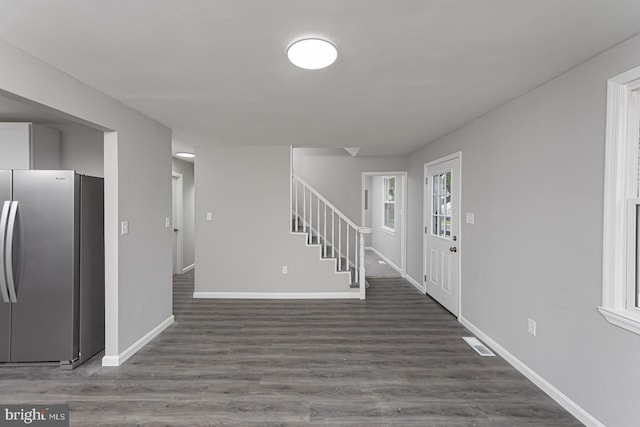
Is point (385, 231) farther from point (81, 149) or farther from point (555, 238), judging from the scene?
point (81, 149)

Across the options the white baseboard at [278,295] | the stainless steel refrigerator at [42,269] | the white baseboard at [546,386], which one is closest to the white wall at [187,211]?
the white baseboard at [278,295]

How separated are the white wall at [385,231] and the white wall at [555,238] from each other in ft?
9.87

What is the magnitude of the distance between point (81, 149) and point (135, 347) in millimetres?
2270

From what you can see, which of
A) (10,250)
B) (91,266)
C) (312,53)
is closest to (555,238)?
(312,53)

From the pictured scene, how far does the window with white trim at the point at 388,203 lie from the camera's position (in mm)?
7541

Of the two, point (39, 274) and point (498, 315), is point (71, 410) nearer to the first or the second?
point (39, 274)

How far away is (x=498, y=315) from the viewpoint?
276 centimetres

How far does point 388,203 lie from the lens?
775 centimetres

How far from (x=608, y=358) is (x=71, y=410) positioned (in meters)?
3.46

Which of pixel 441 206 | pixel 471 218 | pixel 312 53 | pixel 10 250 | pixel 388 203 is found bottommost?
pixel 10 250

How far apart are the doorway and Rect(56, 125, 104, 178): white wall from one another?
420 cm

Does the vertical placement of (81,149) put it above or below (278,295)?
above

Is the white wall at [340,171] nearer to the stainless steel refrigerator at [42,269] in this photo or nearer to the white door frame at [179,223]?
the white door frame at [179,223]

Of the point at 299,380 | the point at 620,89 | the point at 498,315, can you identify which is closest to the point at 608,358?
the point at 498,315
